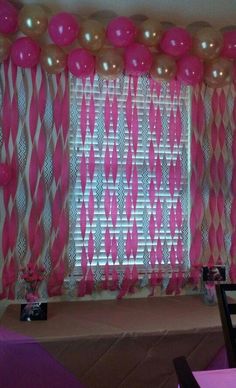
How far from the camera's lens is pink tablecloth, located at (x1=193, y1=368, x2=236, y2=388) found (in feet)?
4.46

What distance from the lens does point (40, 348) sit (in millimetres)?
1923

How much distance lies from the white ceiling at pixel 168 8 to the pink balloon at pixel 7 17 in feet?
0.74

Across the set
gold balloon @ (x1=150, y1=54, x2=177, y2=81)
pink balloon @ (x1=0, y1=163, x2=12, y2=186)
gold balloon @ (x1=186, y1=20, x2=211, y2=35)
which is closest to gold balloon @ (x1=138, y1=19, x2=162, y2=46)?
gold balloon @ (x1=150, y1=54, x2=177, y2=81)

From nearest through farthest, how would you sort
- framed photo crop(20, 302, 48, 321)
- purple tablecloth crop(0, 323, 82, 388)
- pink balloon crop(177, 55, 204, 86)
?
1. purple tablecloth crop(0, 323, 82, 388)
2. framed photo crop(20, 302, 48, 321)
3. pink balloon crop(177, 55, 204, 86)

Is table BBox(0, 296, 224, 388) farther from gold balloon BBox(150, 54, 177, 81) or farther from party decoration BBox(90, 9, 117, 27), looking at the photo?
party decoration BBox(90, 9, 117, 27)

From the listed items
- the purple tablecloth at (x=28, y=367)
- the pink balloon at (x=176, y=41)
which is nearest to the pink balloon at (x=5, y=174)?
the purple tablecloth at (x=28, y=367)

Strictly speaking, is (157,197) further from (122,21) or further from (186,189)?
(122,21)

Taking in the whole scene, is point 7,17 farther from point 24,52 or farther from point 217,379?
point 217,379

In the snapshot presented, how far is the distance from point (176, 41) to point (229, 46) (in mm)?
384

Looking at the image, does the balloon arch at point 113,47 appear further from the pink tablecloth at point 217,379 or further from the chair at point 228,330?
the pink tablecloth at point 217,379

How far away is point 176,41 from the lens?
2469 millimetres

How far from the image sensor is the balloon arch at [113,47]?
2.35m

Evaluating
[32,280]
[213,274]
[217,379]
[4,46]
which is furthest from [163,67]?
[217,379]

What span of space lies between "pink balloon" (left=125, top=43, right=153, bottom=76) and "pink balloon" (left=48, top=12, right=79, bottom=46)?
0.35 meters
